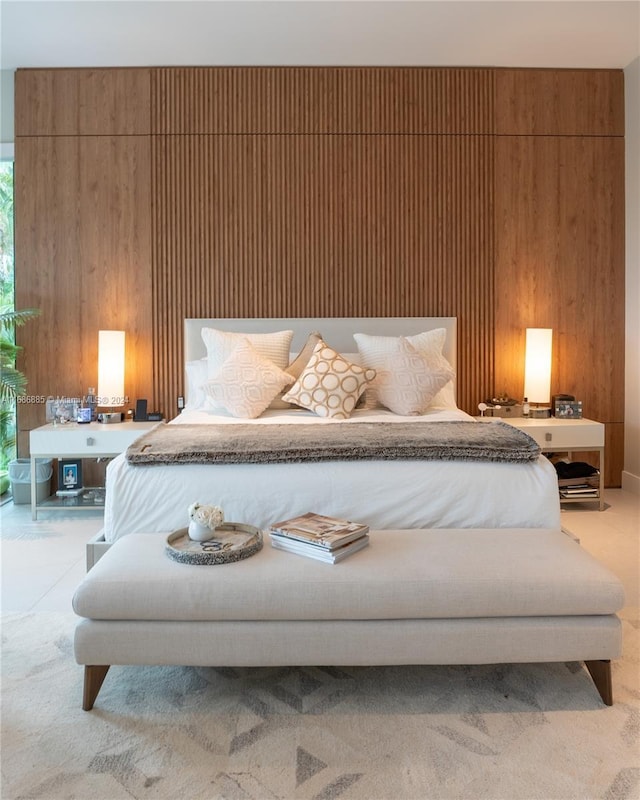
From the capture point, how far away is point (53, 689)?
196 cm

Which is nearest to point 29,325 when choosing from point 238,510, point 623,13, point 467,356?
point 238,510

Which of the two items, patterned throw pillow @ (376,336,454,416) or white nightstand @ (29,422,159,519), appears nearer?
patterned throw pillow @ (376,336,454,416)

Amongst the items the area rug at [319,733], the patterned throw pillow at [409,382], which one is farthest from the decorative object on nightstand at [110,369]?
the area rug at [319,733]

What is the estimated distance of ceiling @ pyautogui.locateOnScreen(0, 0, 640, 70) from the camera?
3.52 metres

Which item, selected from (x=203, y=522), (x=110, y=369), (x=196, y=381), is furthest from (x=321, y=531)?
(x=110, y=369)

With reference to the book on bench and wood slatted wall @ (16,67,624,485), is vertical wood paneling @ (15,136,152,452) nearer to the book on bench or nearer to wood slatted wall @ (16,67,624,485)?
wood slatted wall @ (16,67,624,485)

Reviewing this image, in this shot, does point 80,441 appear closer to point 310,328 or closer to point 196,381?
point 196,381

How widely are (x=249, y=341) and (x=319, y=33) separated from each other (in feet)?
6.25

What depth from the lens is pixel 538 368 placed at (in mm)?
4219

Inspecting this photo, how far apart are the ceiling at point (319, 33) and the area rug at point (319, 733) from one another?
3.36 m

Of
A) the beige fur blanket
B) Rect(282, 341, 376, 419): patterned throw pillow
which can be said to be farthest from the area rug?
Rect(282, 341, 376, 419): patterned throw pillow

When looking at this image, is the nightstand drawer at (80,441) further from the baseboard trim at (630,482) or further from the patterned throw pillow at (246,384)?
the baseboard trim at (630,482)

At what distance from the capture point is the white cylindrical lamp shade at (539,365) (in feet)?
13.8

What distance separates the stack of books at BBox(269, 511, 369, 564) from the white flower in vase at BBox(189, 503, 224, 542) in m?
0.18
